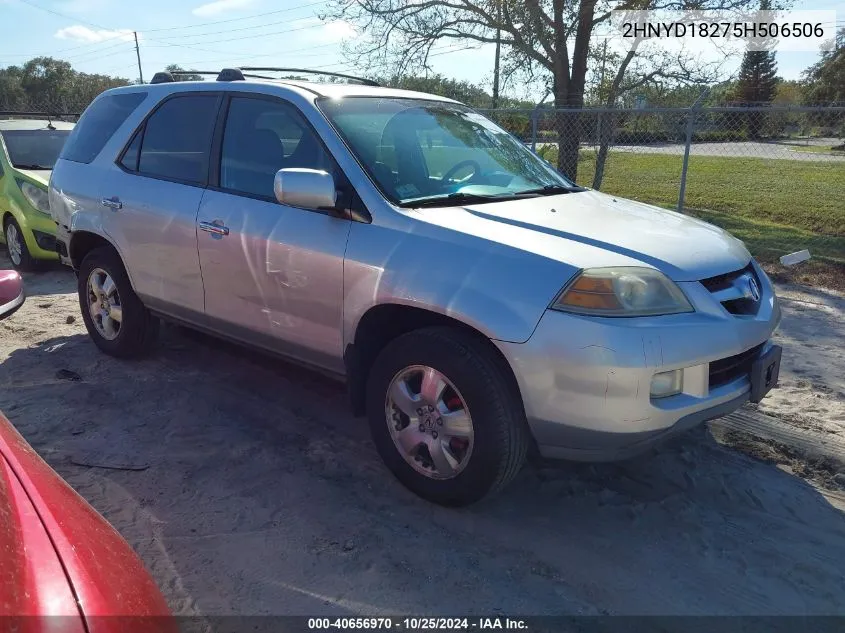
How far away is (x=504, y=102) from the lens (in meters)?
14.3

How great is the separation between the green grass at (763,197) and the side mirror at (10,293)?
7369mm

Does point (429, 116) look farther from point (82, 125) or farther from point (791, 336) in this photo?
point (791, 336)

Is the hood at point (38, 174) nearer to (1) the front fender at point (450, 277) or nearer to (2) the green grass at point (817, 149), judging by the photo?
(1) the front fender at point (450, 277)

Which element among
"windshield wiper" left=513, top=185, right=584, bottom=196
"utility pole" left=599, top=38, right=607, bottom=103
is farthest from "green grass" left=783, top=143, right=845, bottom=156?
"windshield wiper" left=513, top=185, right=584, bottom=196

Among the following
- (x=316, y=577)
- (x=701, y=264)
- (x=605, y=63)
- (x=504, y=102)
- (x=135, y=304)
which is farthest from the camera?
(x=504, y=102)

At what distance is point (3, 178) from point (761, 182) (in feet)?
46.6

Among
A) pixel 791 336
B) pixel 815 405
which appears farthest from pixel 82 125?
pixel 791 336

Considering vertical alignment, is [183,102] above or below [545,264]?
above

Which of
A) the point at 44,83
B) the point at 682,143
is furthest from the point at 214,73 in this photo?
the point at 44,83

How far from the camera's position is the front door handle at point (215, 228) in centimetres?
381

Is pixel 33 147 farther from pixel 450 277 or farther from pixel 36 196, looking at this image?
pixel 450 277

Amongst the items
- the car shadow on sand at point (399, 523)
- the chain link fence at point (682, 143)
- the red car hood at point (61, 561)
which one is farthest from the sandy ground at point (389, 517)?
the chain link fence at point (682, 143)

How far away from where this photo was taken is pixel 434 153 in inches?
150

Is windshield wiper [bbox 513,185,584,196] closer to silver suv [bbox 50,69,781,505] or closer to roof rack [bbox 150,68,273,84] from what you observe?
silver suv [bbox 50,69,781,505]
